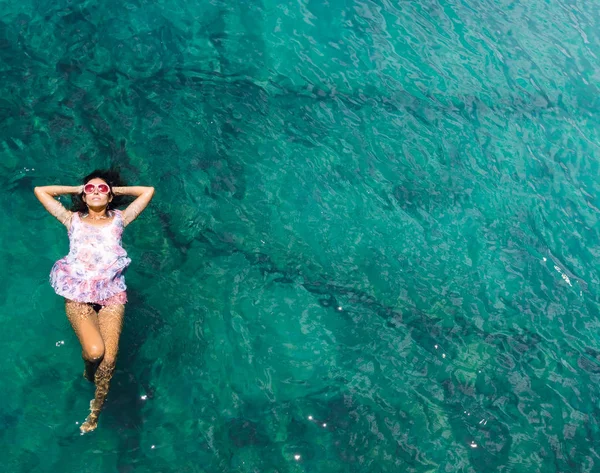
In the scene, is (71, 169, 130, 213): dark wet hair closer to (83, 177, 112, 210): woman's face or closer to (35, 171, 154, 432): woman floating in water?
(35, 171, 154, 432): woman floating in water

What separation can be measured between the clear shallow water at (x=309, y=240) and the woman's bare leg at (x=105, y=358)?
24 cm

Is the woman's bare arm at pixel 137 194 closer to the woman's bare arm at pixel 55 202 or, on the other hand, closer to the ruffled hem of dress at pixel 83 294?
the woman's bare arm at pixel 55 202

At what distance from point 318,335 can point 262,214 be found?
198 cm

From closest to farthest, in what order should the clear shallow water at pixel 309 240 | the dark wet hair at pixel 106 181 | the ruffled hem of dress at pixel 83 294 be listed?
the ruffled hem of dress at pixel 83 294, the clear shallow water at pixel 309 240, the dark wet hair at pixel 106 181

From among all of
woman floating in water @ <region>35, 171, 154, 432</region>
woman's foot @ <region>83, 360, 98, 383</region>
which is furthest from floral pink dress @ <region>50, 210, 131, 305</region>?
woman's foot @ <region>83, 360, 98, 383</region>

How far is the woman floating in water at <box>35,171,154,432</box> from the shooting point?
568 cm

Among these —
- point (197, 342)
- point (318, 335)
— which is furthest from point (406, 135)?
point (197, 342)

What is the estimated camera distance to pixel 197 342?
6.75 m

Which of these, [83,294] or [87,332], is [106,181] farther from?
[87,332]

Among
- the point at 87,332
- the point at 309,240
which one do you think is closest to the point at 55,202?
the point at 87,332

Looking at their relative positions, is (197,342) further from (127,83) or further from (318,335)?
(127,83)

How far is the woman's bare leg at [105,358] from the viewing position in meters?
5.63

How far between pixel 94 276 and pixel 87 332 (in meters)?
0.62

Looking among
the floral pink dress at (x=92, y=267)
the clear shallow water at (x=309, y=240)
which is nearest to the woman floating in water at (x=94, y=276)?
the floral pink dress at (x=92, y=267)
